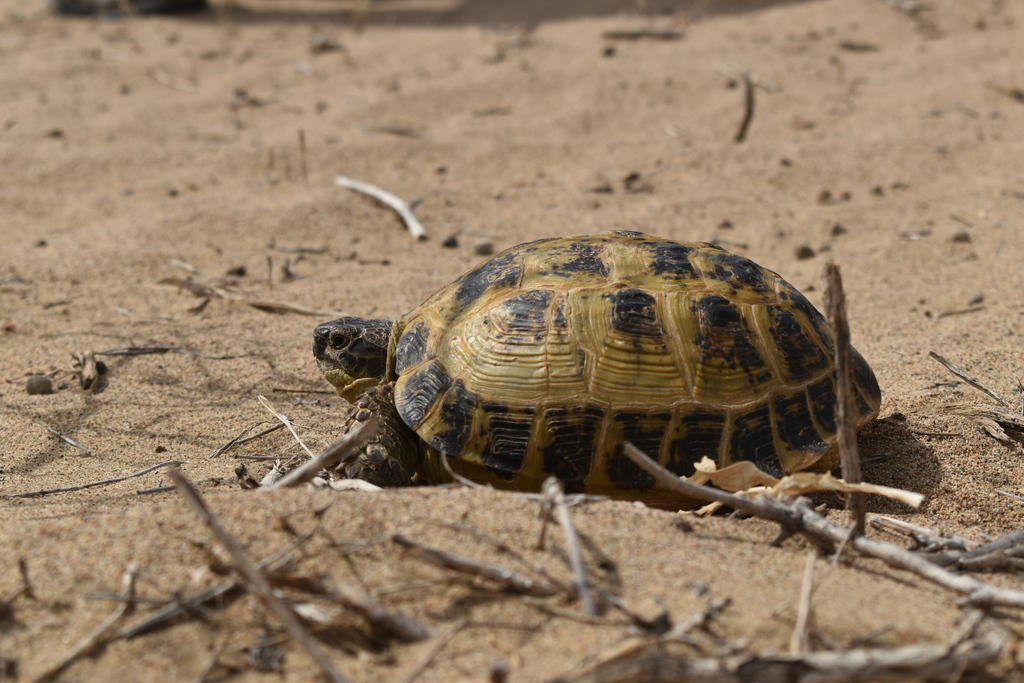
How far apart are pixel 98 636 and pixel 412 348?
65.9 inches

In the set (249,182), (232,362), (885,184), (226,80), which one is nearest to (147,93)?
(226,80)

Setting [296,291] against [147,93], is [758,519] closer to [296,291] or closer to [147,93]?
[296,291]

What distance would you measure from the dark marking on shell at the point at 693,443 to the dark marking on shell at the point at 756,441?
70mm

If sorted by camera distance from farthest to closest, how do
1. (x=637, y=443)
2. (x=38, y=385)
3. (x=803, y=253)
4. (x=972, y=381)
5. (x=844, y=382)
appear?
(x=803, y=253)
(x=38, y=385)
(x=972, y=381)
(x=637, y=443)
(x=844, y=382)

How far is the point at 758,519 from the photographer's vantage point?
8.86 ft

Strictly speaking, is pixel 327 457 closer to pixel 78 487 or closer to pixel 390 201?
pixel 78 487

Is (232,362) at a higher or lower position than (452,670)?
lower

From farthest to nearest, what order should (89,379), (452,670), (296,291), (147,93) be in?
(147,93), (296,291), (89,379), (452,670)

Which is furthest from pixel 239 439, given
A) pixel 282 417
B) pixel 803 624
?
pixel 803 624

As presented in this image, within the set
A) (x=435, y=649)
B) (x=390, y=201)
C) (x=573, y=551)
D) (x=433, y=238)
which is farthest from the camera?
(x=390, y=201)

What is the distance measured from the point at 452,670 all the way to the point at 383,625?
0.19 metres

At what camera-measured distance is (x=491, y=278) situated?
343 centimetres

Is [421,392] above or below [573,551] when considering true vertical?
below

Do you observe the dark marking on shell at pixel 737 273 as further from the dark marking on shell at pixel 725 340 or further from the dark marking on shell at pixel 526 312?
the dark marking on shell at pixel 526 312
